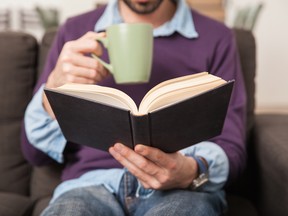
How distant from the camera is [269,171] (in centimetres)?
97

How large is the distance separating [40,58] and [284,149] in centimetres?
78

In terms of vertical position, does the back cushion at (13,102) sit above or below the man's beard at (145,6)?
below

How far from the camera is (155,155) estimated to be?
0.64 meters

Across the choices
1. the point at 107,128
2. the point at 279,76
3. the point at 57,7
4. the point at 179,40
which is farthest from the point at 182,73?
the point at 279,76

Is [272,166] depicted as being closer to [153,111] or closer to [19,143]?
[153,111]

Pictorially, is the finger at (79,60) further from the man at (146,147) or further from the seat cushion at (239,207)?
the seat cushion at (239,207)

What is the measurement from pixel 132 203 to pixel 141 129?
1.04 feet

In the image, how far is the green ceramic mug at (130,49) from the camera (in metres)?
0.71

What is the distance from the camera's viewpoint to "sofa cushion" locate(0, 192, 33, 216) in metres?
0.94

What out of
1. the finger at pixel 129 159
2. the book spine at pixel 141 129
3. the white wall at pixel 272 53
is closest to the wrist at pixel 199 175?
the finger at pixel 129 159

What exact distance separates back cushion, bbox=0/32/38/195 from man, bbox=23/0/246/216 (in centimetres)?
18

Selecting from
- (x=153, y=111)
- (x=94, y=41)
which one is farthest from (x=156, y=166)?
(x=94, y=41)

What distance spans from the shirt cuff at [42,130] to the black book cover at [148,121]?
25 centimetres

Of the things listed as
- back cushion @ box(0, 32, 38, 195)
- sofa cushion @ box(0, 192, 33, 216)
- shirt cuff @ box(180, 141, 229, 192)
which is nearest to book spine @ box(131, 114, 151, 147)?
shirt cuff @ box(180, 141, 229, 192)
